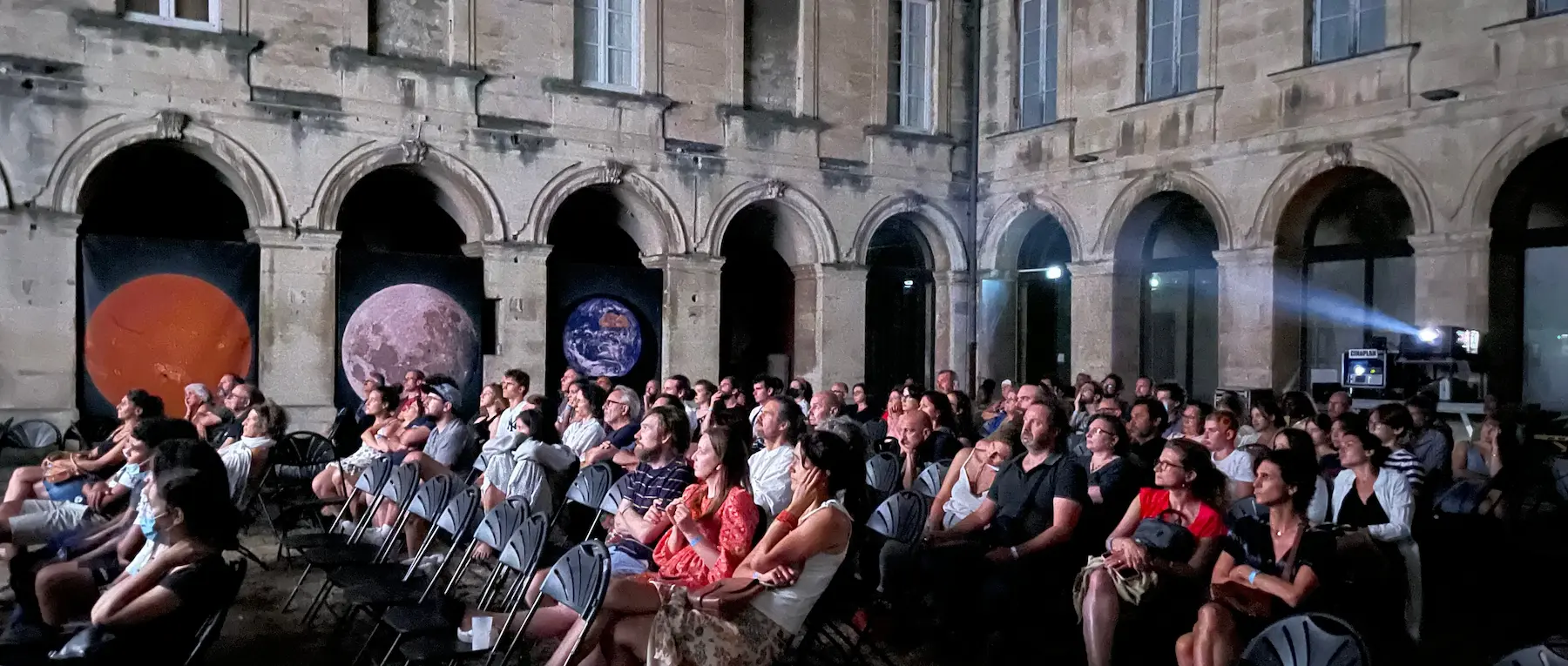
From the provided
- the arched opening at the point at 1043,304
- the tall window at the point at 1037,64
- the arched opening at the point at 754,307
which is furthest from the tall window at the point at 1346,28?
the arched opening at the point at 754,307

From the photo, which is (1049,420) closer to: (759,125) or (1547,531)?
(1547,531)

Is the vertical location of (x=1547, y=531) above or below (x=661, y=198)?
below

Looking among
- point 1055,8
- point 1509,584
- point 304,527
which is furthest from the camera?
point 1055,8

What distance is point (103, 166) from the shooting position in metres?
10.8

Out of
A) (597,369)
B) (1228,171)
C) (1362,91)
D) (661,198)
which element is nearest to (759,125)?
(661,198)

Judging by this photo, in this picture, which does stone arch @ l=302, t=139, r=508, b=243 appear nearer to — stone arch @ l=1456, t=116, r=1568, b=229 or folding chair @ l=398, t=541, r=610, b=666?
folding chair @ l=398, t=541, r=610, b=666

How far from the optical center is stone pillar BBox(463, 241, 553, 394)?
12.4 meters

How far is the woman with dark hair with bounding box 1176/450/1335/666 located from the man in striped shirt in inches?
86.0

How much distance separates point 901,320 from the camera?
15.9 metres

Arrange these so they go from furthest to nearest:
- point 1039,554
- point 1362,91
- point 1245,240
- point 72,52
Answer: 1. point 1245,240
2. point 1362,91
3. point 72,52
4. point 1039,554

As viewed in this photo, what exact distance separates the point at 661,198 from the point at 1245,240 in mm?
6857

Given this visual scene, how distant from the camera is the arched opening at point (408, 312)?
11.8 metres

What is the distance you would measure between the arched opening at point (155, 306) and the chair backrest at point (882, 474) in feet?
25.3

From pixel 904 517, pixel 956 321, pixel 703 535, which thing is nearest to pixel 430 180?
pixel 956 321
